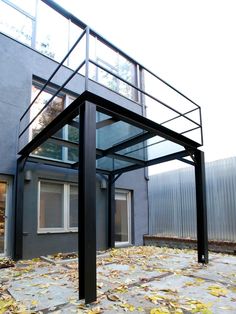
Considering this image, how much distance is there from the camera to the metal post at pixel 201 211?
5.36 meters

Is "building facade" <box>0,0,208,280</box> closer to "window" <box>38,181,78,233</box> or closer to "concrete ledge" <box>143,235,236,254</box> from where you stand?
"window" <box>38,181,78,233</box>

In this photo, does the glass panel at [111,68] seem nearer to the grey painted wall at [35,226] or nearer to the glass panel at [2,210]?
the grey painted wall at [35,226]

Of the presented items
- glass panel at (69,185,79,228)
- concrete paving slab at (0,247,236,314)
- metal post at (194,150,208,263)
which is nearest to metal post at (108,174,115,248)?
glass panel at (69,185,79,228)

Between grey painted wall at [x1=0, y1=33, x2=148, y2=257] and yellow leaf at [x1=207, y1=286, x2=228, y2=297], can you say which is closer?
yellow leaf at [x1=207, y1=286, x2=228, y2=297]

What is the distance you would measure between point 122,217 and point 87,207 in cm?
545

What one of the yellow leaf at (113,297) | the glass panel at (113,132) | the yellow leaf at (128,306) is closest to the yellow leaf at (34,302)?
the yellow leaf at (113,297)

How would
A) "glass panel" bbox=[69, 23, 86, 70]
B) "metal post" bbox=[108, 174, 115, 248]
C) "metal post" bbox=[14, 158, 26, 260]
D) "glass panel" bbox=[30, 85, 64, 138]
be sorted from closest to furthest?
"metal post" bbox=[14, 158, 26, 260], "glass panel" bbox=[30, 85, 64, 138], "metal post" bbox=[108, 174, 115, 248], "glass panel" bbox=[69, 23, 86, 70]

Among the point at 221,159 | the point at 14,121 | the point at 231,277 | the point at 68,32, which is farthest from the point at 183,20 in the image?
the point at 231,277

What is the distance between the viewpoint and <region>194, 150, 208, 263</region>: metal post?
5.36 meters

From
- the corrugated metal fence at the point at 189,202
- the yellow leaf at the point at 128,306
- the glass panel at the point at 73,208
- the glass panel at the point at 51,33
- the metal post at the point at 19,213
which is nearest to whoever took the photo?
the yellow leaf at the point at 128,306

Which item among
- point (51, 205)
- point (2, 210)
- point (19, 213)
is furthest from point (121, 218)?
point (2, 210)

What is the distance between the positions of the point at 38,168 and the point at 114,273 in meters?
3.22

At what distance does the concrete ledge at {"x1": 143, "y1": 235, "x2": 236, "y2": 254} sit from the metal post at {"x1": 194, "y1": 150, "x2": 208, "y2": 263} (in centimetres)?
154

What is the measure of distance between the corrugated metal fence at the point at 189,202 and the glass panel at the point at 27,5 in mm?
6243
